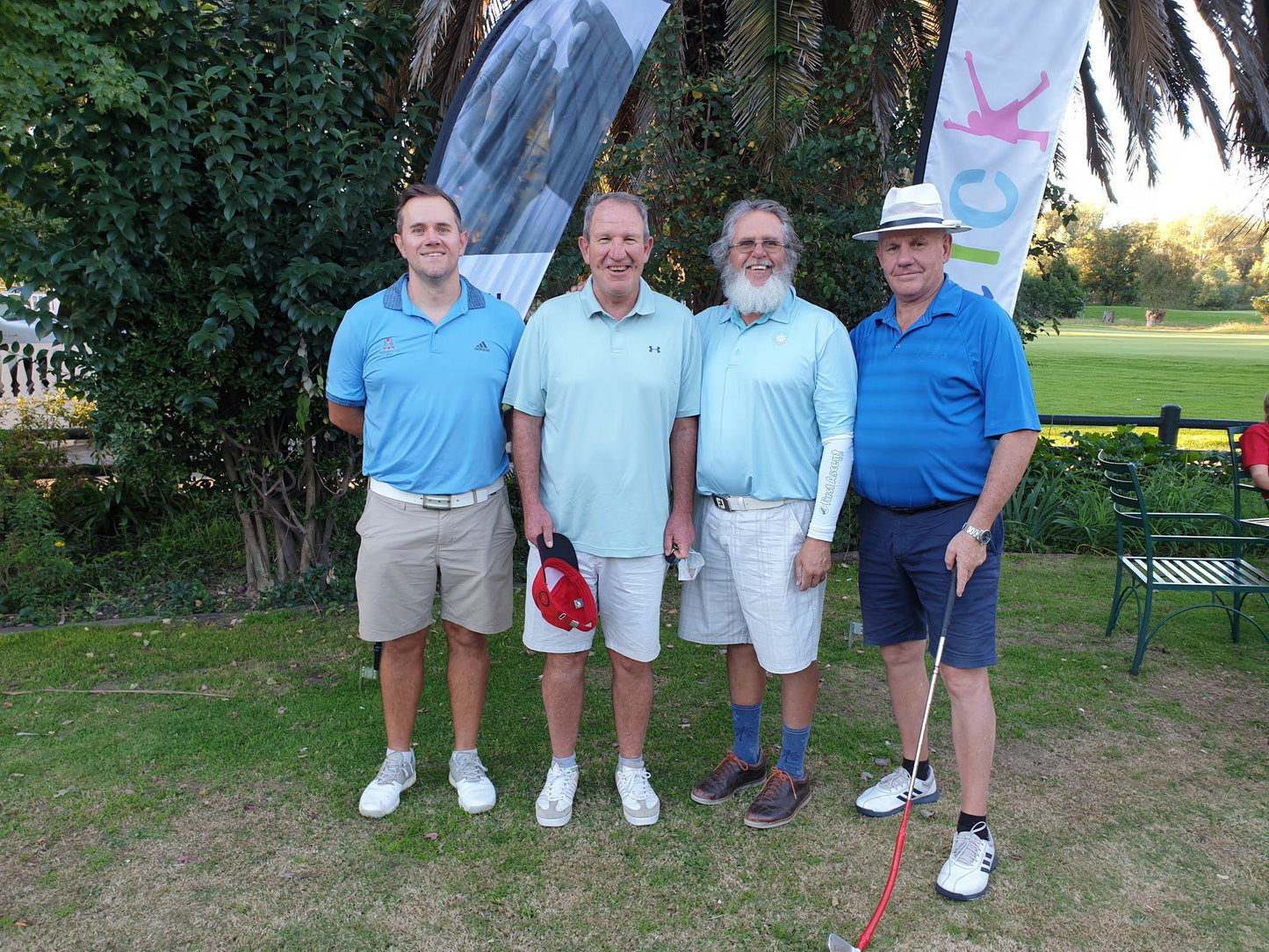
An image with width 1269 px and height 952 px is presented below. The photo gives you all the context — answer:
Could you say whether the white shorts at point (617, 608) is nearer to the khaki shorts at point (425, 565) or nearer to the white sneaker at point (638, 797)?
the khaki shorts at point (425, 565)

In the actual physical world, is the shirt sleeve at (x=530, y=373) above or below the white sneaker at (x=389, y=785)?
above

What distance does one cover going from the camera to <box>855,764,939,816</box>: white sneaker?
3.28m

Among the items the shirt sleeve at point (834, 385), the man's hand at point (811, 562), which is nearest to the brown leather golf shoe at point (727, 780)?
the man's hand at point (811, 562)

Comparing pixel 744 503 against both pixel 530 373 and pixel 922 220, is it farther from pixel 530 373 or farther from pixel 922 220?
pixel 922 220

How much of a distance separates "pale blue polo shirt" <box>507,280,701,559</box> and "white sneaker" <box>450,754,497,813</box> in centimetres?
97

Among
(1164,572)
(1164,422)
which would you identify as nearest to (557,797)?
(1164,572)

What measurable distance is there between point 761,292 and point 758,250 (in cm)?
14

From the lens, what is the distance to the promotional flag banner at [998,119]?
187 inches

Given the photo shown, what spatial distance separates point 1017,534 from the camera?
7652 mm

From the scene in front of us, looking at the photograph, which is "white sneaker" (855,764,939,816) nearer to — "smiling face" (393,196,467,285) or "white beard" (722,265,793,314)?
"white beard" (722,265,793,314)

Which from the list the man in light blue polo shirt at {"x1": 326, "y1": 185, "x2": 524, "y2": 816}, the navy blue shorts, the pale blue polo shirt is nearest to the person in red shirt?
the navy blue shorts

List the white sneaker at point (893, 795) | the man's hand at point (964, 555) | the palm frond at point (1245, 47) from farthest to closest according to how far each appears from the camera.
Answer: the palm frond at point (1245, 47)
the white sneaker at point (893, 795)
the man's hand at point (964, 555)

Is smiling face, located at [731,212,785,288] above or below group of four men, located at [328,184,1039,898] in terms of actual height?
above

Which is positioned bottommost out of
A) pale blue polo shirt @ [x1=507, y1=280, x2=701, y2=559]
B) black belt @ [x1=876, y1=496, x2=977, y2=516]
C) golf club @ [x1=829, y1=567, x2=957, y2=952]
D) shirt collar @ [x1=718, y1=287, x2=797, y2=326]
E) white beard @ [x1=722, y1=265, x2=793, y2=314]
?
golf club @ [x1=829, y1=567, x2=957, y2=952]
